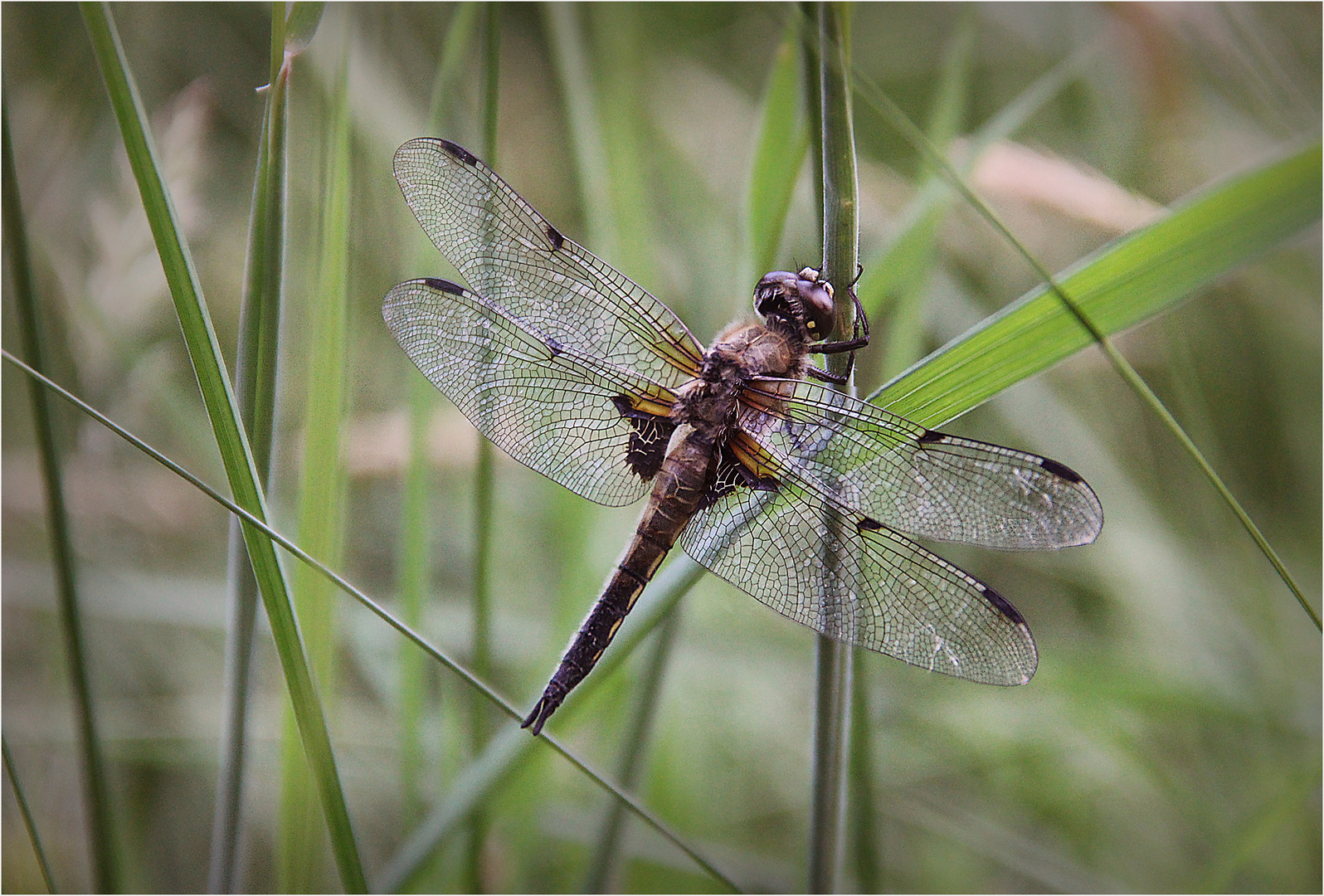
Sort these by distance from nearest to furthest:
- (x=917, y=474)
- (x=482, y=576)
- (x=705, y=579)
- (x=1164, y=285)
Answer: (x=1164, y=285), (x=917, y=474), (x=482, y=576), (x=705, y=579)

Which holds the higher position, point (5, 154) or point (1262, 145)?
point (1262, 145)

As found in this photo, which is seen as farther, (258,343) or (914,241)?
(914,241)

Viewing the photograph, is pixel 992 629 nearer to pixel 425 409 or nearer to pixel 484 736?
pixel 484 736

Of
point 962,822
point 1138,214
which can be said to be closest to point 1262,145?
point 1138,214

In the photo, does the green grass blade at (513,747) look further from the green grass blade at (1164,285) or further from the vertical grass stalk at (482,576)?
the green grass blade at (1164,285)

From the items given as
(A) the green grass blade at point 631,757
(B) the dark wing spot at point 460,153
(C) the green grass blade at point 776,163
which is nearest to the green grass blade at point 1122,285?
(C) the green grass blade at point 776,163

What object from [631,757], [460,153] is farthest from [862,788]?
[460,153]

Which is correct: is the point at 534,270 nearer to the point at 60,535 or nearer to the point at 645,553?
the point at 645,553
